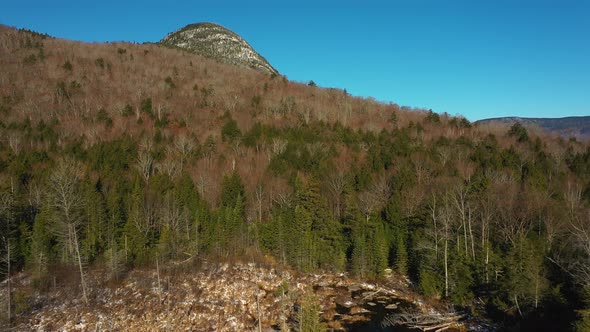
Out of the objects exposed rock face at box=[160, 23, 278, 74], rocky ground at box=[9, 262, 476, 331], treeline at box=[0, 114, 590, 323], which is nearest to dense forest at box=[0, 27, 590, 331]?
treeline at box=[0, 114, 590, 323]

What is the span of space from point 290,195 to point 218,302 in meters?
23.0

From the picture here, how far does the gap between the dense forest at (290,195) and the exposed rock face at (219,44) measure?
77.3m

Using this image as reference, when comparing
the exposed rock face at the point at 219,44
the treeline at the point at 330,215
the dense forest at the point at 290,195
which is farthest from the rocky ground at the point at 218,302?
the exposed rock face at the point at 219,44

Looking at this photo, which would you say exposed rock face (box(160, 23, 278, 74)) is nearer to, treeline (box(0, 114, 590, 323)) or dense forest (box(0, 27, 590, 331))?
dense forest (box(0, 27, 590, 331))

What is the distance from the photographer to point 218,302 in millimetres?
34688

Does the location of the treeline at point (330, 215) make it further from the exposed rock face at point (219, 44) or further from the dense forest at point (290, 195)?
the exposed rock face at point (219, 44)

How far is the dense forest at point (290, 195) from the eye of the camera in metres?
35.3

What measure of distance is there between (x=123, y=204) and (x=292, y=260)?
2396 cm

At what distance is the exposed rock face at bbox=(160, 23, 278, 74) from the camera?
170625 mm

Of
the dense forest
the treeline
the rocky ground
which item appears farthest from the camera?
the dense forest

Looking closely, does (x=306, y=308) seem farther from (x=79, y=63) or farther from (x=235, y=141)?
(x=79, y=63)

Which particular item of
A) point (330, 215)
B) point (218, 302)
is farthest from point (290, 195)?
point (218, 302)

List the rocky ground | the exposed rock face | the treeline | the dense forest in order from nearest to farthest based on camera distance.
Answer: the rocky ground
the treeline
the dense forest
the exposed rock face

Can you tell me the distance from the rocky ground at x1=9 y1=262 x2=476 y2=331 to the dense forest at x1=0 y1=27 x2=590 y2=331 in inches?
87.2
